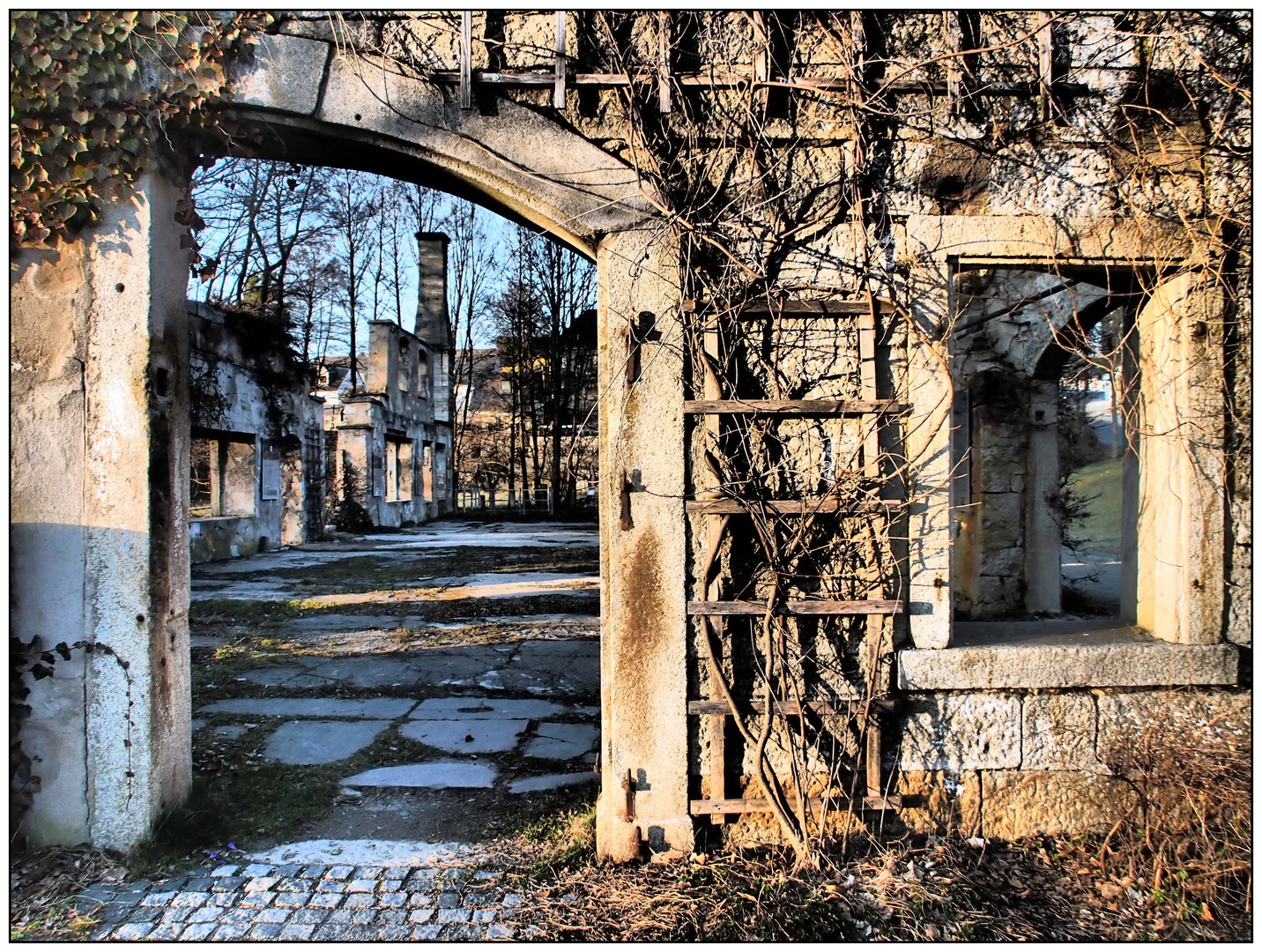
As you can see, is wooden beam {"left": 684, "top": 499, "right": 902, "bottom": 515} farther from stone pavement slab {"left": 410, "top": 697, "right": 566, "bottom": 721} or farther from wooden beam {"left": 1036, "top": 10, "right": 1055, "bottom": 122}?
stone pavement slab {"left": 410, "top": 697, "right": 566, "bottom": 721}

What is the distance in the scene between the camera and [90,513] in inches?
123

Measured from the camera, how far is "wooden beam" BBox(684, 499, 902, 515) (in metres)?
3.09

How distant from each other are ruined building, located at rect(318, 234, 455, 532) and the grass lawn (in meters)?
15.2

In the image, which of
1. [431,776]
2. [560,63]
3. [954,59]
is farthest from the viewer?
[431,776]

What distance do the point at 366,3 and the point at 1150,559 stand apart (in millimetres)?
4274

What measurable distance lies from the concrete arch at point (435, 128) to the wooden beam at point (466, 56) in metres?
0.08

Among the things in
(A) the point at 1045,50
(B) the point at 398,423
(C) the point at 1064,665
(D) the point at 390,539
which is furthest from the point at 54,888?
(B) the point at 398,423

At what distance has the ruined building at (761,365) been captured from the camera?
10.2ft

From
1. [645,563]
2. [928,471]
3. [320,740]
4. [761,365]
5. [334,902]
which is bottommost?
[334,902]

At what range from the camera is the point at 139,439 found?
3129 millimetres

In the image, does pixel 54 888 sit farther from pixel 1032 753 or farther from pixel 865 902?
pixel 1032 753

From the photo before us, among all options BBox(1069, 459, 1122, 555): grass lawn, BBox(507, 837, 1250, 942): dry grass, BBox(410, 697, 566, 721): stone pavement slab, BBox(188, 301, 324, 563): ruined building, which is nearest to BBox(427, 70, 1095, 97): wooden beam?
BBox(507, 837, 1250, 942): dry grass

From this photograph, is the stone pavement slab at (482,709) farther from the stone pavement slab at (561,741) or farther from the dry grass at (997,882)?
the dry grass at (997,882)

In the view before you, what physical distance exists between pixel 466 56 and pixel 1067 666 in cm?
364
